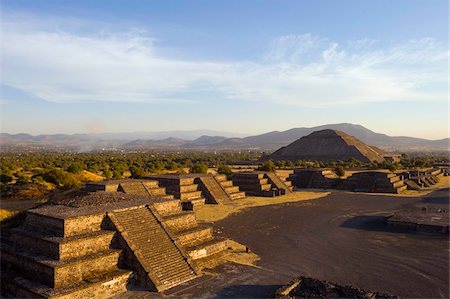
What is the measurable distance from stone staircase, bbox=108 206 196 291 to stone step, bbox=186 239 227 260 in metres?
0.93

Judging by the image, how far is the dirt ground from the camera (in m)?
13.1

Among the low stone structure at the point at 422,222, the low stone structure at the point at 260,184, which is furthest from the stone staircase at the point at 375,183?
the low stone structure at the point at 422,222

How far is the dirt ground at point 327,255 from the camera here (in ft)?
43.0

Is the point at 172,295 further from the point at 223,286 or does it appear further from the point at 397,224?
the point at 397,224

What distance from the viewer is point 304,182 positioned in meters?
45.9

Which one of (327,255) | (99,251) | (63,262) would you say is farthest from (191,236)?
(327,255)

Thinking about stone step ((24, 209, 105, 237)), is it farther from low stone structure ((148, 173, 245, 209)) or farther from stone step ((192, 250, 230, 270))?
low stone structure ((148, 173, 245, 209))

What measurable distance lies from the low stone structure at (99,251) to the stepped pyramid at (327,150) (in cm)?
7115

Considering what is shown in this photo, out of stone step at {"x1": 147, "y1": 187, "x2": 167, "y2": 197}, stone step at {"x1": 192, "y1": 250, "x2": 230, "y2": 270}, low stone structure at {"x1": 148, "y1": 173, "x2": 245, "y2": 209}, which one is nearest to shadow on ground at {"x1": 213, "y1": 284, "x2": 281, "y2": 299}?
stone step at {"x1": 192, "y1": 250, "x2": 230, "y2": 270}

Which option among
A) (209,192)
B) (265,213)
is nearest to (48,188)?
(209,192)

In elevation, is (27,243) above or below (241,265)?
above

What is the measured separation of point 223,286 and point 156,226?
13.0 feet

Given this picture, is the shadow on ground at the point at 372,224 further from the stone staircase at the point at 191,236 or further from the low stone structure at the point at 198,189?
the low stone structure at the point at 198,189

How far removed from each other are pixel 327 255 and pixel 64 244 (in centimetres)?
1088
